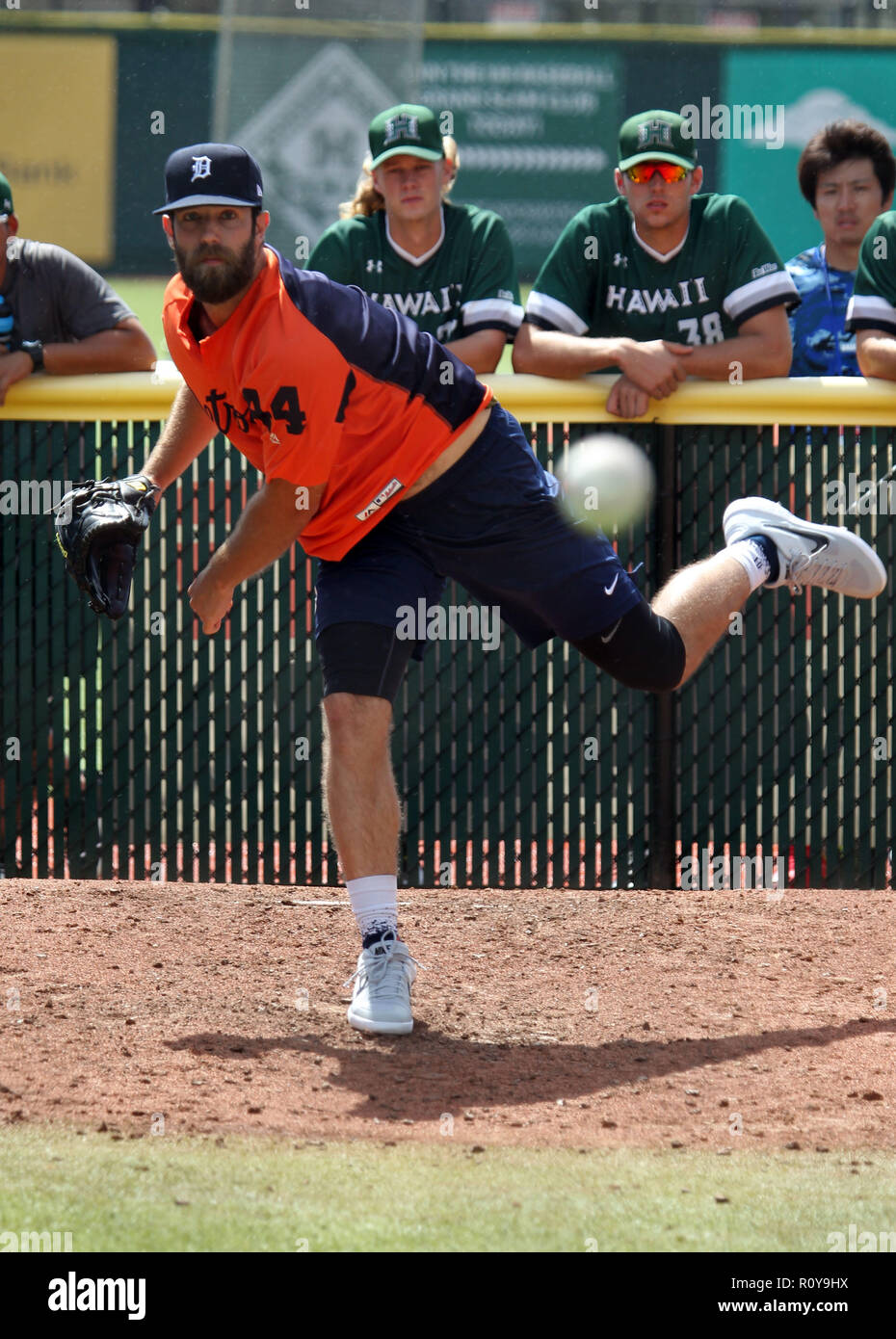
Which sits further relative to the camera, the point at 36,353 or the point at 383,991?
the point at 36,353

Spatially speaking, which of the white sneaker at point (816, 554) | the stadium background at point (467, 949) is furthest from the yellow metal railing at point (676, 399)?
the white sneaker at point (816, 554)

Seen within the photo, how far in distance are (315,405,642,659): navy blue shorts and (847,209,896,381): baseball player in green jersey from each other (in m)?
1.69

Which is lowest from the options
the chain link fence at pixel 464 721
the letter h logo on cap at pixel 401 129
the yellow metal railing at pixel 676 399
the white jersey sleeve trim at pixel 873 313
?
the chain link fence at pixel 464 721

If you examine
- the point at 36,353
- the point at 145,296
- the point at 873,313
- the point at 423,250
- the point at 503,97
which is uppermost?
the point at 503,97

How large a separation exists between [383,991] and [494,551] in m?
1.14

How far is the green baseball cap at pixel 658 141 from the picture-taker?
559 cm

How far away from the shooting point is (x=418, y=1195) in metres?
2.90

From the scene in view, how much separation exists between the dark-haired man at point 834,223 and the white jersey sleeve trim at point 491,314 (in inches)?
44.3

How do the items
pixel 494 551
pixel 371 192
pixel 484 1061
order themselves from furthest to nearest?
pixel 371 192, pixel 494 551, pixel 484 1061

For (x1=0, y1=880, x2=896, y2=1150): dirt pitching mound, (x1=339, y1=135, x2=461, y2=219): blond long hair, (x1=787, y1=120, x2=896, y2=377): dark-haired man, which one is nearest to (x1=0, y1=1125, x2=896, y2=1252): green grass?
(x1=0, y1=880, x2=896, y2=1150): dirt pitching mound

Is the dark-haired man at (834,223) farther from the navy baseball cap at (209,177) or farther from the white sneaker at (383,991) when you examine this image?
the white sneaker at (383,991)

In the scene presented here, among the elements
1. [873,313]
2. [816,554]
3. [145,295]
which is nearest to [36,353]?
[816,554]

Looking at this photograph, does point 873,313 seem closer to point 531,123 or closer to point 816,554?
point 816,554

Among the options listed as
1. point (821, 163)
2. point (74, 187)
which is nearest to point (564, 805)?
point (821, 163)
